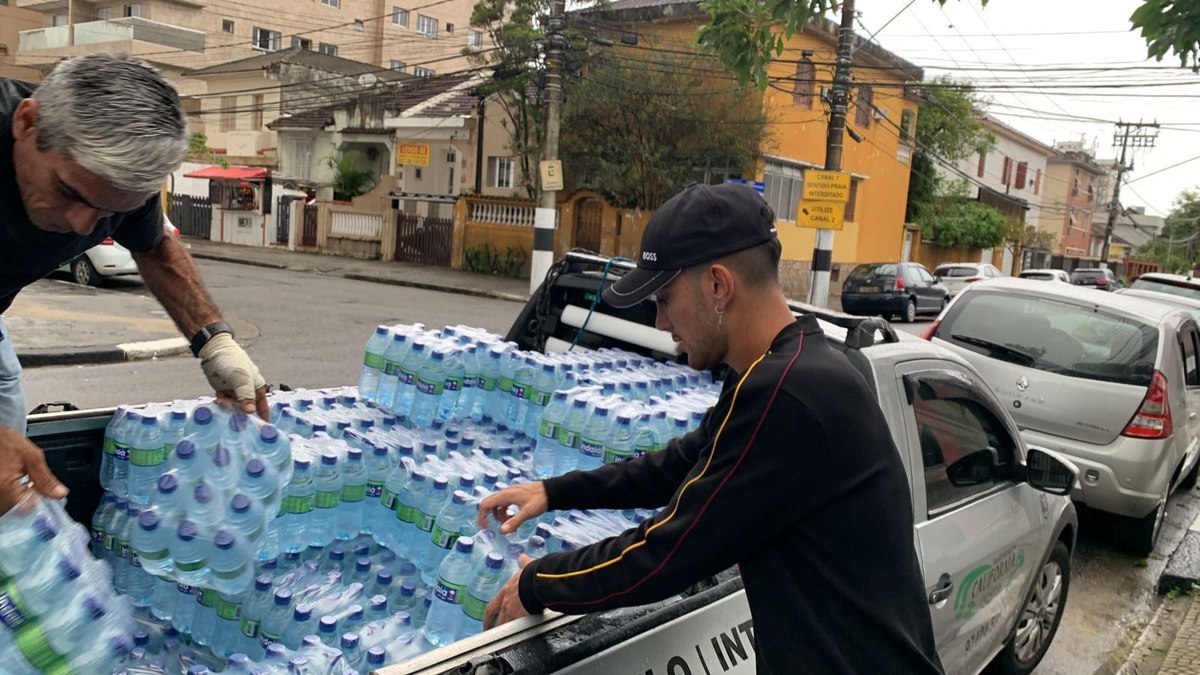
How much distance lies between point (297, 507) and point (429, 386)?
1038 millimetres

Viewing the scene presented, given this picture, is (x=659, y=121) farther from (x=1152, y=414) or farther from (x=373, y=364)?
(x=373, y=364)

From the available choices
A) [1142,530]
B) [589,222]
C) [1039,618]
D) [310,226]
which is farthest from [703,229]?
[310,226]

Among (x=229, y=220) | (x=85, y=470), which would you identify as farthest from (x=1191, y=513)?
(x=229, y=220)

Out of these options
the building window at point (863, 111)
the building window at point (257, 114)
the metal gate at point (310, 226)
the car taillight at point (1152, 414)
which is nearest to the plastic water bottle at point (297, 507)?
the car taillight at point (1152, 414)

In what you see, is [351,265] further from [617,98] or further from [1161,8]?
[1161,8]

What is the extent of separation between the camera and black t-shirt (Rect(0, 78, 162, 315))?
2400mm

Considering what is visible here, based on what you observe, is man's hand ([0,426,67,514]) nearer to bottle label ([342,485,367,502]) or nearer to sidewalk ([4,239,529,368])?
bottle label ([342,485,367,502])

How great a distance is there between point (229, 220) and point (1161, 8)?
112 feet

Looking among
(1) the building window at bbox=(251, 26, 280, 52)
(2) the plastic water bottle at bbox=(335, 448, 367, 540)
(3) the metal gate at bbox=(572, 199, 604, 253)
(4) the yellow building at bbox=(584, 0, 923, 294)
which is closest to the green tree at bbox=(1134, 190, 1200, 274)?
(4) the yellow building at bbox=(584, 0, 923, 294)

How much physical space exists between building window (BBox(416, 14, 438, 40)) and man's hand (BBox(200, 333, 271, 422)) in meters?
58.8

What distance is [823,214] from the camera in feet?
62.0

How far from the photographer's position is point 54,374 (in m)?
9.82

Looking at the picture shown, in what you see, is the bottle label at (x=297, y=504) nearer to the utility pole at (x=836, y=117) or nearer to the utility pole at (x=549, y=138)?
the utility pole at (x=549, y=138)

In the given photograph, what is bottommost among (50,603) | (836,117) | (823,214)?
(50,603)
